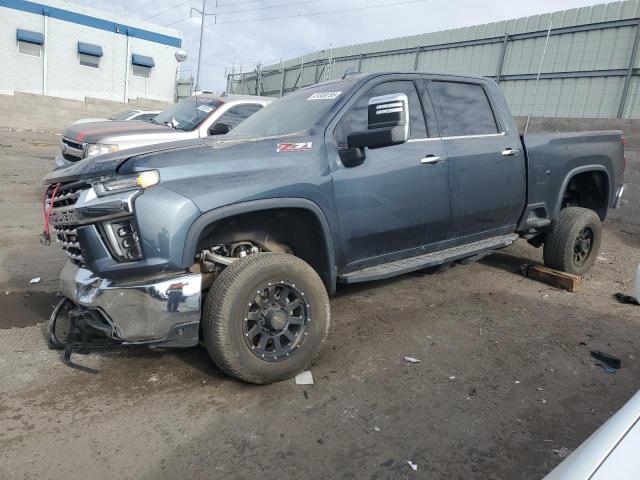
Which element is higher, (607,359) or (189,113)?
(189,113)

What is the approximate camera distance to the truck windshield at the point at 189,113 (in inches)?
303

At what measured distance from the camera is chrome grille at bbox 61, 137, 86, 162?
730 cm

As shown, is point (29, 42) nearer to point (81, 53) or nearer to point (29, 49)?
point (29, 49)

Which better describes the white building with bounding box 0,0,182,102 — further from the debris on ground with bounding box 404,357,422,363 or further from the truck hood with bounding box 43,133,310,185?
the debris on ground with bounding box 404,357,422,363

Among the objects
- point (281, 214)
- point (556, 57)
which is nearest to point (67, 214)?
point (281, 214)

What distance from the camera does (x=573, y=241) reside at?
17.4ft

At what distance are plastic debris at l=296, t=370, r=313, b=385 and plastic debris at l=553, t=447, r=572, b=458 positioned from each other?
146cm

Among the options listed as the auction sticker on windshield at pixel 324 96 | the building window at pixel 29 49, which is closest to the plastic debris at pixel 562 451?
the auction sticker on windshield at pixel 324 96

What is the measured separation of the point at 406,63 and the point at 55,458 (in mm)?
15820

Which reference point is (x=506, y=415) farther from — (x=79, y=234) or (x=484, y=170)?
(x=79, y=234)

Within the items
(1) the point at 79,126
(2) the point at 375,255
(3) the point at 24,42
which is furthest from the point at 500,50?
(3) the point at 24,42

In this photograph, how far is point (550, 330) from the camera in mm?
4223

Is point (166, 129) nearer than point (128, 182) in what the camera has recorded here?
No

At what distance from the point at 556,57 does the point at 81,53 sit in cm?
2945
